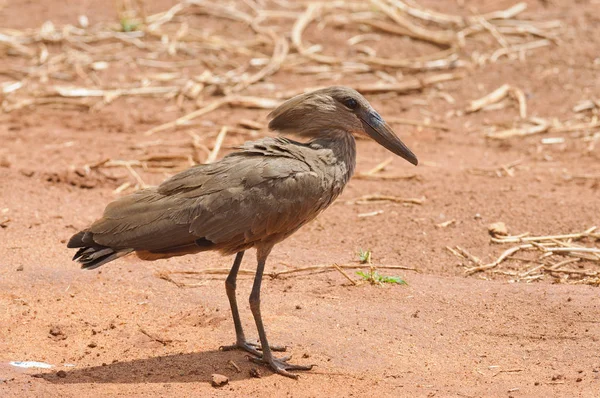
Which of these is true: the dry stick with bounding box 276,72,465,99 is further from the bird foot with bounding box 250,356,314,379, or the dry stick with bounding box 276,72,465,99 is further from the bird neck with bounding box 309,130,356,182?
the bird foot with bounding box 250,356,314,379

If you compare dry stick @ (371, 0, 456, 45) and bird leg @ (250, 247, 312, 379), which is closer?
bird leg @ (250, 247, 312, 379)

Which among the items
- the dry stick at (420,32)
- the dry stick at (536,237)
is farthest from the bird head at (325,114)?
the dry stick at (420,32)

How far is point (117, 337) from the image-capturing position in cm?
573

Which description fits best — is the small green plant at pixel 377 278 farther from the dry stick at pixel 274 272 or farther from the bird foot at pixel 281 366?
the bird foot at pixel 281 366

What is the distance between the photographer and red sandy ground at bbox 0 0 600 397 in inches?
207

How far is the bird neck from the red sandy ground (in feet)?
3.41

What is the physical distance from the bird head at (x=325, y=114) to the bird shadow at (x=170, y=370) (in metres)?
1.47

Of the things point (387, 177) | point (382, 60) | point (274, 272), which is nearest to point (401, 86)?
point (382, 60)

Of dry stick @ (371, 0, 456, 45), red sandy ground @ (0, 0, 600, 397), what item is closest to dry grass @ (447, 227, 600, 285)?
red sandy ground @ (0, 0, 600, 397)

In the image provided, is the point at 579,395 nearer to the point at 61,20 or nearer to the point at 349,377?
the point at 349,377

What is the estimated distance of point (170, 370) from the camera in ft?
17.4

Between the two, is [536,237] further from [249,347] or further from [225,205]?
[225,205]

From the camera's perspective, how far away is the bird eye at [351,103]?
584 centimetres

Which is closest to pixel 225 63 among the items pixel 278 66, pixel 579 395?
pixel 278 66
